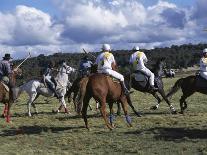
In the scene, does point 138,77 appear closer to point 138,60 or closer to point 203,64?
point 138,60

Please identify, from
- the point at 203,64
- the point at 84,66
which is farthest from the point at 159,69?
the point at 84,66

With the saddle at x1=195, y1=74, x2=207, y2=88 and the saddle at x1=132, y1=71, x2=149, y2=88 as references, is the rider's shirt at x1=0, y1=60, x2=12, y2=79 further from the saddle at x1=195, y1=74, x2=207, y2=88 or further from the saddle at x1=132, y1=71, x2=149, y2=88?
the saddle at x1=195, y1=74, x2=207, y2=88

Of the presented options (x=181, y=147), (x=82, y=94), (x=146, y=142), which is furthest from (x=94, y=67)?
(x=181, y=147)

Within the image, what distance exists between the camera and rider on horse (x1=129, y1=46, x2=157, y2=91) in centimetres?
1970

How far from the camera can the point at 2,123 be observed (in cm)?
1905

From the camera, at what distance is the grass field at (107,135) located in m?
13.1

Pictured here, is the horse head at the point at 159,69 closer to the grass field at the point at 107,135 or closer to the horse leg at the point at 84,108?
the grass field at the point at 107,135

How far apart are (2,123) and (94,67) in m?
4.43

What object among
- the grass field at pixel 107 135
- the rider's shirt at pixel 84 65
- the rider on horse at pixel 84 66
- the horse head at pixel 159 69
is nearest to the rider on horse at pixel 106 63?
the grass field at pixel 107 135

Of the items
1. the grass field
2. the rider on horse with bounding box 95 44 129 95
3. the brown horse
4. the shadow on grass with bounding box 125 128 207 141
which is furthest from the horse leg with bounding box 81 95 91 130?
the shadow on grass with bounding box 125 128 207 141

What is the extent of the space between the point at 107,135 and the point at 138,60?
5.66 metres

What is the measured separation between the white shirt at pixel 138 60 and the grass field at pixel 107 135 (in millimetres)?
2001

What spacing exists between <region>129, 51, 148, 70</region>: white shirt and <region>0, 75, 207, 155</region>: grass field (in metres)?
2.00

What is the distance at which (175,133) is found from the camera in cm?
1477
